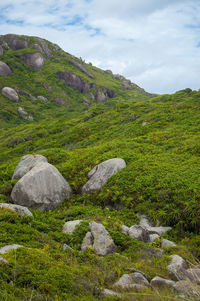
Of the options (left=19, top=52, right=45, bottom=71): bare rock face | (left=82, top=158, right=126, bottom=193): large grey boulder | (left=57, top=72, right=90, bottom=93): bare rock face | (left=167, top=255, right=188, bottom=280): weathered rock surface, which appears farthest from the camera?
(left=19, top=52, right=45, bottom=71): bare rock face

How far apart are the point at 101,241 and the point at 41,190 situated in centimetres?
712

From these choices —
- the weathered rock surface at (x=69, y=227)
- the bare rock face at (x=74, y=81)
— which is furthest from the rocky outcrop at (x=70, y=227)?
the bare rock face at (x=74, y=81)

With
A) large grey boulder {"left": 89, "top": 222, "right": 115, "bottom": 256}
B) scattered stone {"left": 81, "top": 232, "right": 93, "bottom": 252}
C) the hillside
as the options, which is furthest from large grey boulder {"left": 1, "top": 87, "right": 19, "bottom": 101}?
scattered stone {"left": 81, "top": 232, "right": 93, "bottom": 252}

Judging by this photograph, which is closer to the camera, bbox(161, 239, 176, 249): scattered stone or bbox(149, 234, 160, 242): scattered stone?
bbox(161, 239, 176, 249): scattered stone

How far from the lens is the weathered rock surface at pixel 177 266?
310 inches

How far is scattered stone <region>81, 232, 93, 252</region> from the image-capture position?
9748 millimetres

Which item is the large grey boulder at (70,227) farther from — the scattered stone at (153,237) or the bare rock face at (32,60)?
the bare rock face at (32,60)

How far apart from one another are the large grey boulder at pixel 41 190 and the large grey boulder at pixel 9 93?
2831 inches

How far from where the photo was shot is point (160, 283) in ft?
23.3

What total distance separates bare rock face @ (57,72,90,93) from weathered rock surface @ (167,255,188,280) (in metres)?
104

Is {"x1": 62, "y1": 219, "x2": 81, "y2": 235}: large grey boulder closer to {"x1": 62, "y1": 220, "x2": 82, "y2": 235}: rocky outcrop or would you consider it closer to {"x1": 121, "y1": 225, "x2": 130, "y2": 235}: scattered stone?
{"x1": 62, "y1": 220, "x2": 82, "y2": 235}: rocky outcrop

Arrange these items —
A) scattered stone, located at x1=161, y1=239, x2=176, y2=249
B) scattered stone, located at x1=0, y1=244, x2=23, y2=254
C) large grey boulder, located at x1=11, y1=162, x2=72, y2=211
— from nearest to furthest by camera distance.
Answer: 1. scattered stone, located at x1=0, y1=244, x2=23, y2=254
2. scattered stone, located at x1=161, y1=239, x2=176, y2=249
3. large grey boulder, located at x1=11, y1=162, x2=72, y2=211

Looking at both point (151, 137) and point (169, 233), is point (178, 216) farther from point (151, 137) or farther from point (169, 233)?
point (151, 137)

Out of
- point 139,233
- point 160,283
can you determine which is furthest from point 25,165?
point 160,283
